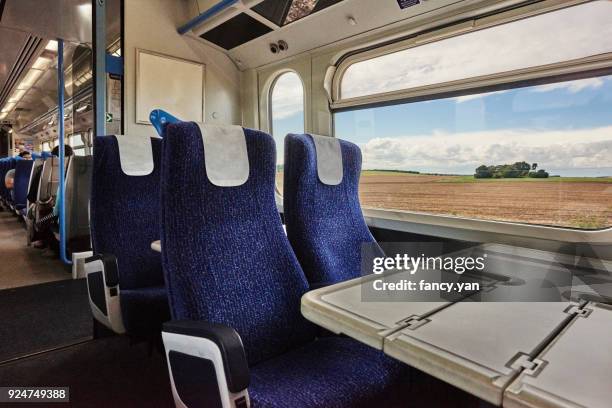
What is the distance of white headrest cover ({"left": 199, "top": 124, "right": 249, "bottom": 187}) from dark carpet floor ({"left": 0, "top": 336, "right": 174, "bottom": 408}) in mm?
1178

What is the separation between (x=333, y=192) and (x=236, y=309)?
0.67m

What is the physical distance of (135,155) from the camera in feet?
6.68

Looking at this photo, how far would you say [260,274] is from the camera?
1.23 m

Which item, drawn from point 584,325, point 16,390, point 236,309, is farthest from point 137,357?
point 584,325

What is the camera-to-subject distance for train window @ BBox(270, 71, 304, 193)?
10.3 feet

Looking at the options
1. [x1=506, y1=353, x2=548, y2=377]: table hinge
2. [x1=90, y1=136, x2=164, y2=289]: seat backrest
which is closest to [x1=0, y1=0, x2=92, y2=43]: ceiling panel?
[x1=90, y1=136, x2=164, y2=289]: seat backrest

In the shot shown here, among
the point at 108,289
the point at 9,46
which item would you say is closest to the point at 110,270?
the point at 108,289

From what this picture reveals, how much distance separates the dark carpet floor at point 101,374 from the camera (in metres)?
1.76

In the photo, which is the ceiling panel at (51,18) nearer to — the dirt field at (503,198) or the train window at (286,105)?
the train window at (286,105)

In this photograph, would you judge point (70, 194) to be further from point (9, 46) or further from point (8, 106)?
point (8, 106)

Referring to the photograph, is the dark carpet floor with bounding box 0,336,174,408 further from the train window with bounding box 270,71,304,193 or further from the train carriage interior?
the train window with bounding box 270,71,304,193

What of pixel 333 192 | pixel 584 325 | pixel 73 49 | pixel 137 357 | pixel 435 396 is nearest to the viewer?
pixel 584 325

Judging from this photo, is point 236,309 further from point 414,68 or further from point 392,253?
point 414,68

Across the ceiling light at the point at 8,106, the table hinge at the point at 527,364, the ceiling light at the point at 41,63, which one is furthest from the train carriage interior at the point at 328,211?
the ceiling light at the point at 8,106
